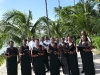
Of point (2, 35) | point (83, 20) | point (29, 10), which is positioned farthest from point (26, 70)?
point (83, 20)

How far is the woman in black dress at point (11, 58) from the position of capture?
295 inches

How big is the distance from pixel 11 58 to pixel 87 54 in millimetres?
2773

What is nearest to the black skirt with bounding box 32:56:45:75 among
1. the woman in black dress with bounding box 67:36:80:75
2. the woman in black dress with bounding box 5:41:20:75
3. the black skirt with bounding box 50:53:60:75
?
the black skirt with bounding box 50:53:60:75

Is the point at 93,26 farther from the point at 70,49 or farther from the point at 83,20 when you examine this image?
the point at 70,49

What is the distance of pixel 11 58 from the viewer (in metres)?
7.68

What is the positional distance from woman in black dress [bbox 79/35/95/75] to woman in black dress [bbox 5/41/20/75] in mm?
2398

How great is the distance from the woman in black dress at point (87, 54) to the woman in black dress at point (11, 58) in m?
2.40

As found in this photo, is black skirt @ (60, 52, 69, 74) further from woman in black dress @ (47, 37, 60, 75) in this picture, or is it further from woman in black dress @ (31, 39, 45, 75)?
woman in black dress @ (31, 39, 45, 75)

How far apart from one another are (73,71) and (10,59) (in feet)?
7.65

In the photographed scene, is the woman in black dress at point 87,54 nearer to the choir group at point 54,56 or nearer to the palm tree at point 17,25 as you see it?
the choir group at point 54,56

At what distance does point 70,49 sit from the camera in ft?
23.6

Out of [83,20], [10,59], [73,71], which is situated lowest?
[73,71]

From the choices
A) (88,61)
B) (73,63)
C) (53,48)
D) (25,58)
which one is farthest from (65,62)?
(25,58)

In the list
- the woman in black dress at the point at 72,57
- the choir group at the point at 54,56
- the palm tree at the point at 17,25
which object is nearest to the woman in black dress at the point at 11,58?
the choir group at the point at 54,56
